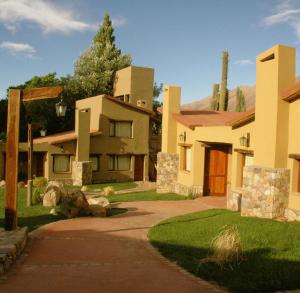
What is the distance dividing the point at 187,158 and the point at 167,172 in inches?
70.0

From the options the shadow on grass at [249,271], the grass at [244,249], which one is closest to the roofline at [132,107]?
the grass at [244,249]

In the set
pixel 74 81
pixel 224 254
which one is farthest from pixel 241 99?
pixel 224 254

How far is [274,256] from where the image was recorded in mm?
9000

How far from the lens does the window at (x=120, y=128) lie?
3087 centimetres

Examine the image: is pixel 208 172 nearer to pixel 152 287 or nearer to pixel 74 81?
pixel 152 287

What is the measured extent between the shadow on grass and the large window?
12.7 m

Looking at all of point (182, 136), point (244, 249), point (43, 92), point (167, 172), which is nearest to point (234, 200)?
point (182, 136)

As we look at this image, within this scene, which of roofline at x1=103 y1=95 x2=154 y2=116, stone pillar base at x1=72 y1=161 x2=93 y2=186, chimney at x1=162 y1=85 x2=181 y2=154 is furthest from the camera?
roofline at x1=103 y1=95 x2=154 y2=116

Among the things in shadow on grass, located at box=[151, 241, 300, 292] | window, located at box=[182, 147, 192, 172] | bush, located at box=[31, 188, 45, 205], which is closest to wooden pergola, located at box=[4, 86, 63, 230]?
shadow on grass, located at box=[151, 241, 300, 292]

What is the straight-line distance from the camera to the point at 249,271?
8.02m

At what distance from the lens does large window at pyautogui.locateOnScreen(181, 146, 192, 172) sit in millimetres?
22359

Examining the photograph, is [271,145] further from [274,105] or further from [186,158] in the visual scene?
[186,158]

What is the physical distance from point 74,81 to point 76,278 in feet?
116

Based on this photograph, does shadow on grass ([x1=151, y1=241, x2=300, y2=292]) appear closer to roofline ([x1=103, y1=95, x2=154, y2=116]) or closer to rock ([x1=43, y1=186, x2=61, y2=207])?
rock ([x1=43, y1=186, x2=61, y2=207])
